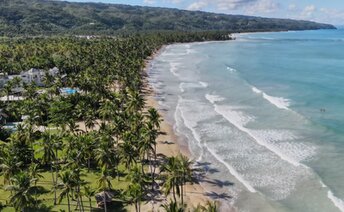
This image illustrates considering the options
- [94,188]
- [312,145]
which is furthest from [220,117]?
[94,188]

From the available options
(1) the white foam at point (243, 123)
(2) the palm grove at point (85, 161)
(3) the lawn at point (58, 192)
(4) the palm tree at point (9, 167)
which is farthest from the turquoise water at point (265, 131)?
(4) the palm tree at point (9, 167)

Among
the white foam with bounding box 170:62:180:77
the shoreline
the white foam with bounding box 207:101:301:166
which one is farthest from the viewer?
the white foam with bounding box 170:62:180:77

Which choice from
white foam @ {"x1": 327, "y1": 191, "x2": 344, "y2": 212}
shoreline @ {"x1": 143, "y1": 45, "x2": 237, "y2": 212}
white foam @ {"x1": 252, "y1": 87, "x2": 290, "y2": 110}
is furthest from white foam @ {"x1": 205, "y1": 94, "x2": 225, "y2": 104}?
white foam @ {"x1": 327, "y1": 191, "x2": 344, "y2": 212}

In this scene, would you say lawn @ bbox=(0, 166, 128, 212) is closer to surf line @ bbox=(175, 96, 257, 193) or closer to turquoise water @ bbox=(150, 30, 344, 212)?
turquoise water @ bbox=(150, 30, 344, 212)

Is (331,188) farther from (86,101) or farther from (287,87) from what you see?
(287,87)

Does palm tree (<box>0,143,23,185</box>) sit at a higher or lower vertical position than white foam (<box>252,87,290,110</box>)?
higher

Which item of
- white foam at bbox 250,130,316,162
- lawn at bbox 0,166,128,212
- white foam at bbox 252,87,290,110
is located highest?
white foam at bbox 252,87,290,110

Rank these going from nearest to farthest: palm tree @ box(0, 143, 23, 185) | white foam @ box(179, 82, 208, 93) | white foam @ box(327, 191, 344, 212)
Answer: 1. palm tree @ box(0, 143, 23, 185)
2. white foam @ box(327, 191, 344, 212)
3. white foam @ box(179, 82, 208, 93)

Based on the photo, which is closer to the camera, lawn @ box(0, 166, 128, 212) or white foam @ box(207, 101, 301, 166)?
lawn @ box(0, 166, 128, 212)

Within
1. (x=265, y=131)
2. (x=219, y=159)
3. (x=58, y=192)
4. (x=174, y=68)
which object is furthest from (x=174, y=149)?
(x=174, y=68)

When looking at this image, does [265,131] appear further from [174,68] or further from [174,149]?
[174,68]
